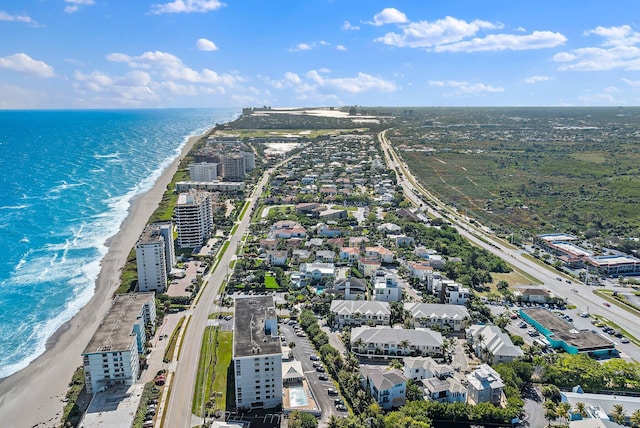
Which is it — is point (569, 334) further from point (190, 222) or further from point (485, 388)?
point (190, 222)

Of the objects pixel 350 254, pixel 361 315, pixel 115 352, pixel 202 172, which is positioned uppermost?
pixel 202 172

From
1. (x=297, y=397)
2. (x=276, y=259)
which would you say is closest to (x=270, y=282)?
(x=276, y=259)

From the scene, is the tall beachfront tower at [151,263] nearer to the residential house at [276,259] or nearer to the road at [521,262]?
the residential house at [276,259]

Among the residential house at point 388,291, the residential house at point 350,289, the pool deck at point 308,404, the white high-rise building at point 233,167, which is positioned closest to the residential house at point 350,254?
the residential house at point 350,289

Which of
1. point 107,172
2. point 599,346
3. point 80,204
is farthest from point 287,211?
point 107,172

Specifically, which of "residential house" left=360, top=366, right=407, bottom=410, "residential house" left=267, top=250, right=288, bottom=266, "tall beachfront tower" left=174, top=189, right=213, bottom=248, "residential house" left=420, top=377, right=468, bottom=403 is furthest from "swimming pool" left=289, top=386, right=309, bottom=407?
"tall beachfront tower" left=174, top=189, right=213, bottom=248
